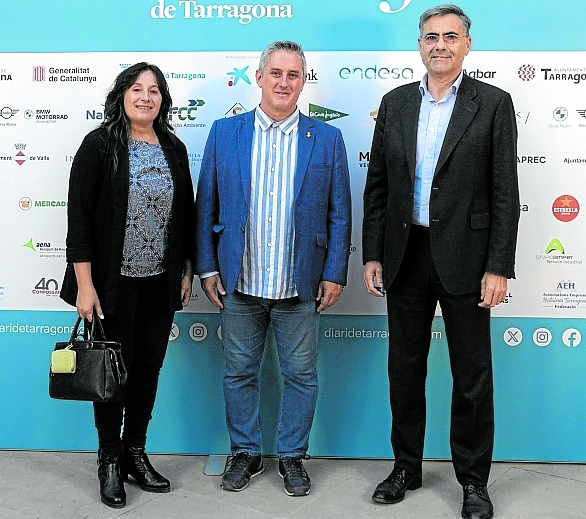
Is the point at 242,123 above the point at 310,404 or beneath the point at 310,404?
above

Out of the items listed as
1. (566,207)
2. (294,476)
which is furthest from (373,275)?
(566,207)

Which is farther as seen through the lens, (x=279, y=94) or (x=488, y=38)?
(x=488, y=38)

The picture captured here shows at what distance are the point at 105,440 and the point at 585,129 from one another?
93.0 inches

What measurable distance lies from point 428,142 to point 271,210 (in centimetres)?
65

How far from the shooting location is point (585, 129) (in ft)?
10.8

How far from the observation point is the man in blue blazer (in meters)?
2.98

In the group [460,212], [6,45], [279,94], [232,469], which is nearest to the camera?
[460,212]

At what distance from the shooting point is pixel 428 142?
279 centimetres

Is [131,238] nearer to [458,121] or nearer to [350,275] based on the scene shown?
[350,275]

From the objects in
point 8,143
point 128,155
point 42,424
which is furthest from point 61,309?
point 128,155

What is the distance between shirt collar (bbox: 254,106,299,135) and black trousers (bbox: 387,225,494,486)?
0.64 meters

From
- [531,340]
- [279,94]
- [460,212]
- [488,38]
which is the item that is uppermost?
[488,38]

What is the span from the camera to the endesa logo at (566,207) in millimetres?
3326

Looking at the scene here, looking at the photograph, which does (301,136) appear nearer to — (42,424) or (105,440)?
(105,440)
